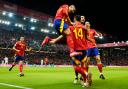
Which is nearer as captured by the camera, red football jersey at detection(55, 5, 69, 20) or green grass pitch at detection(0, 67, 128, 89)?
Result: green grass pitch at detection(0, 67, 128, 89)

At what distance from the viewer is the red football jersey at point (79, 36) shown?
8.82 meters

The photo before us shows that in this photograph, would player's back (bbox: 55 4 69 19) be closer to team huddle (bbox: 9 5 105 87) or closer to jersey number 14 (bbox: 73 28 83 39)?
team huddle (bbox: 9 5 105 87)

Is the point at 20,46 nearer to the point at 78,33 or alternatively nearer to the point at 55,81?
the point at 55,81

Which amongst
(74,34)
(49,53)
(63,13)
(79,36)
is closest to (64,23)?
(63,13)

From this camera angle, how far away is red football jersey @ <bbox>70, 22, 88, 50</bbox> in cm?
882

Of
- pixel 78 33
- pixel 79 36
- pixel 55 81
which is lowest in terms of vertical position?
pixel 55 81

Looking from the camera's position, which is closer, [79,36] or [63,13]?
[63,13]

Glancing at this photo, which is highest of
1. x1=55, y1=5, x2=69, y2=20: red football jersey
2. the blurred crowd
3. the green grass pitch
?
the blurred crowd

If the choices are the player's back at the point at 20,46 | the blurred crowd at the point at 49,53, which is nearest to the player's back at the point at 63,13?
the player's back at the point at 20,46

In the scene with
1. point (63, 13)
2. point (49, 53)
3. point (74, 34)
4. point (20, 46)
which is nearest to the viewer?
point (63, 13)

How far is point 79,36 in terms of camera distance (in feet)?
29.1

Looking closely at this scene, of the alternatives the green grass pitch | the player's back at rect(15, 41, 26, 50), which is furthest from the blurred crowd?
the green grass pitch

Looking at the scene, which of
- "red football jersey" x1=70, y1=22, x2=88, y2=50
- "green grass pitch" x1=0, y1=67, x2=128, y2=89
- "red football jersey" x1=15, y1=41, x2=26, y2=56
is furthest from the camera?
"red football jersey" x1=15, y1=41, x2=26, y2=56

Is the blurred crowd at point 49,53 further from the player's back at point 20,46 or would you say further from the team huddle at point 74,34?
the team huddle at point 74,34
